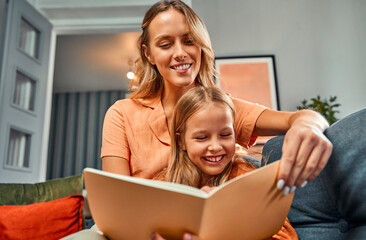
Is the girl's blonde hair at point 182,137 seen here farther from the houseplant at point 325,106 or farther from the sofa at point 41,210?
the houseplant at point 325,106

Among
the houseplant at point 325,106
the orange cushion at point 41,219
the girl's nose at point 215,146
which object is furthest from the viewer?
the houseplant at point 325,106

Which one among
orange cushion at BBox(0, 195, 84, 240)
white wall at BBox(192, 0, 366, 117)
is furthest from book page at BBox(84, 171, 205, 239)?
white wall at BBox(192, 0, 366, 117)

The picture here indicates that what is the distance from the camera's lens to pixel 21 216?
1.59 meters

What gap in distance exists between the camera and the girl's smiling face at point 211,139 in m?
0.98

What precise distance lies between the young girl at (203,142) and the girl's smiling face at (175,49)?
0.29 ft

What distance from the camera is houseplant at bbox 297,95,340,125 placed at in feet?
8.64

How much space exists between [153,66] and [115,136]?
0.34m

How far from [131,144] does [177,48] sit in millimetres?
386

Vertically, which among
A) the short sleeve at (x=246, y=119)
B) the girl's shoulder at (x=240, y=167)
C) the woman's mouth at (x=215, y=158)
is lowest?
the girl's shoulder at (x=240, y=167)

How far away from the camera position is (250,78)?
9.57ft

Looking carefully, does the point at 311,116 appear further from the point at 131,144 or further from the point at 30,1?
the point at 30,1

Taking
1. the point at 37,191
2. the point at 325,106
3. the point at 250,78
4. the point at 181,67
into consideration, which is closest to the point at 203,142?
the point at 181,67

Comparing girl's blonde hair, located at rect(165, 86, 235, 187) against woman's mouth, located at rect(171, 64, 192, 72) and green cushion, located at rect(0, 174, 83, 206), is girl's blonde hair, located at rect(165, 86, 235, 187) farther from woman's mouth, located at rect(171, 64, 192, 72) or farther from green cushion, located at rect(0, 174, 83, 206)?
green cushion, located at rect(0, 174, 83, 206)

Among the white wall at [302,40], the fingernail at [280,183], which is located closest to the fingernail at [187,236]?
the fingernail at [280,183]
